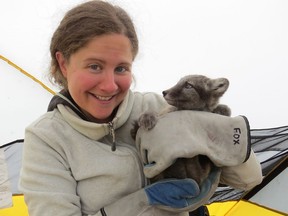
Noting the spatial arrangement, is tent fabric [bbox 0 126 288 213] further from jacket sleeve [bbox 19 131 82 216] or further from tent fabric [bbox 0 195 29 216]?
jacket sleeve [bbox 19 131 82 216]

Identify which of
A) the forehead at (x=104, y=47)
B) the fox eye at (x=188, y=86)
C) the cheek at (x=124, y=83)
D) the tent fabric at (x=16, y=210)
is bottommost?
the tent fabric at (x=16, y=210)

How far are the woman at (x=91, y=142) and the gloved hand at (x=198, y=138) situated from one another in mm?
62

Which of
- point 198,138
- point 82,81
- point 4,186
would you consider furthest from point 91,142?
point 4,186

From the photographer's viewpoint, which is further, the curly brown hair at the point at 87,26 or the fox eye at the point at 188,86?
the fox eye at the point at 188,86

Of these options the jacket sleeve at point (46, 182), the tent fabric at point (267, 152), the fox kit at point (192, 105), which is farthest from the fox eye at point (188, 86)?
the tent fabric at point (267, 152)

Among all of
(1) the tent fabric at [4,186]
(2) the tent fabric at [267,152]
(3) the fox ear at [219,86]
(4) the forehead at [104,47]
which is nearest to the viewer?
(4) the forehead at [104,47]

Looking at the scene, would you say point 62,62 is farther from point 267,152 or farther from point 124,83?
point 267,152

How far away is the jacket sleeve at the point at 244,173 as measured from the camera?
917 mm

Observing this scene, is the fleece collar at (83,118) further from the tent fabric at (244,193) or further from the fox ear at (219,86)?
the tent fabric at (244,193)

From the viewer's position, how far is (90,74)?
2.80ft

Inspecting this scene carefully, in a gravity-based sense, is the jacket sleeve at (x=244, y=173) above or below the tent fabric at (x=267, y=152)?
above

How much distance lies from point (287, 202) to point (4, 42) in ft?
6.85

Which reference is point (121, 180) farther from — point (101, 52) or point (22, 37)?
point (22, 37)

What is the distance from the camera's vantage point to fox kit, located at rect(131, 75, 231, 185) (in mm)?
901
